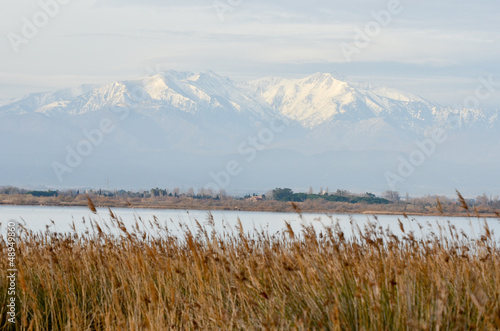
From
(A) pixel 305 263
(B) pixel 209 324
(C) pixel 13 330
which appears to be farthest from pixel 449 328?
(C) pixel 13 330

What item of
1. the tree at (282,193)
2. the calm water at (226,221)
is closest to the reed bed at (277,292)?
the calm water at (226,221)

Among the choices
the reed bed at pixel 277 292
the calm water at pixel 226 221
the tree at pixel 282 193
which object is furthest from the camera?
the tree at pixel 282 193

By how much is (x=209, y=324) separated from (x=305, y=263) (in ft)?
2.91

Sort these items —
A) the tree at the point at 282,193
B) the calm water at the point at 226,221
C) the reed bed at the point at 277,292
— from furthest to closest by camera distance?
the tree at the point at 282,193 → the calm water at the point at 226,221 → the reed bed at the point at 277,292

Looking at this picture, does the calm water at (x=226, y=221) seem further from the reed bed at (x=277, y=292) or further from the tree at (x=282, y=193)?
the tree at (x=282, y=193)

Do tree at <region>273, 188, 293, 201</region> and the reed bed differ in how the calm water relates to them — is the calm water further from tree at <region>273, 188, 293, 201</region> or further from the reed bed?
tree at <region>273, 188, 293, 201</region>

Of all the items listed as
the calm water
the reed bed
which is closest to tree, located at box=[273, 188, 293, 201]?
the calm water

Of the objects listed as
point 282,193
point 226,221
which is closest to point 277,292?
point 226,221

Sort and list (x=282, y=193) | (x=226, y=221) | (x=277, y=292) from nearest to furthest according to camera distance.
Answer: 1. (x=277, y=292)
2. (x=226, y=221)
3. (x=282, y=193)

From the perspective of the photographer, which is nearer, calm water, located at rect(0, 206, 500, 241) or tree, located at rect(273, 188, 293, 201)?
calm water, located at rect(0, 206, 500, 241)

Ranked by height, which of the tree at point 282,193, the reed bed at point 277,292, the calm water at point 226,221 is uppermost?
the tree at point 282,193

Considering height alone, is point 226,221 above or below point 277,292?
above

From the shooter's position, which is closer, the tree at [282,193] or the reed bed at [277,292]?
the reed bed at [277,292]

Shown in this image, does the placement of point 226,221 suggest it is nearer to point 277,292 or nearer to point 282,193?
point 277,292
